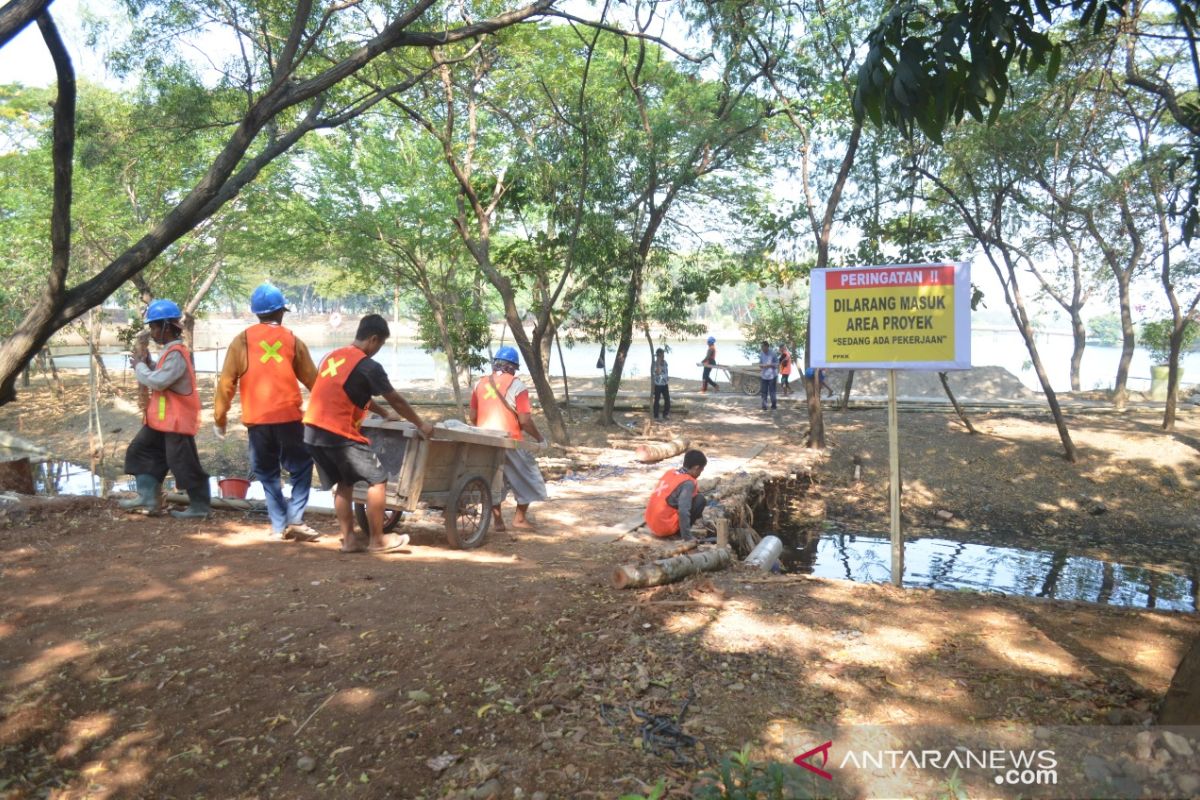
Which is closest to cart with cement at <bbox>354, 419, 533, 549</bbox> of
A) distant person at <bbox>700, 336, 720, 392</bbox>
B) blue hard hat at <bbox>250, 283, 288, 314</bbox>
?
blue hard hat at <bbox>250, 283, 288, 314</bbox>

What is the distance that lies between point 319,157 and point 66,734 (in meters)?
17.1

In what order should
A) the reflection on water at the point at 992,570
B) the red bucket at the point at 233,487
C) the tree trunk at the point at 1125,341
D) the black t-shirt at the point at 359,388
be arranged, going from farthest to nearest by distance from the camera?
the tree trunk at the point at 1125,341, the reflection on water at the point at 992,570, the red bucket at the point at 233,487, the black t-shirt at the point at 359,388

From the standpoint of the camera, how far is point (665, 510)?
7.56 m

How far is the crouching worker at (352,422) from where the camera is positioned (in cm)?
571

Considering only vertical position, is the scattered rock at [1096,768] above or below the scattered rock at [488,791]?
above

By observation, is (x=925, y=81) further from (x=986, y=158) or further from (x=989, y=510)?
(x=986, y=158)

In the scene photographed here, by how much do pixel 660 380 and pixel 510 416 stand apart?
462 inches

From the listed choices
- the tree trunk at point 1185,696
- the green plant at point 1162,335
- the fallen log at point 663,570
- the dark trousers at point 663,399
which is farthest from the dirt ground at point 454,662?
the green plant at point 1162,335

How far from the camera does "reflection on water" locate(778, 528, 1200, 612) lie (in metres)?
9.53

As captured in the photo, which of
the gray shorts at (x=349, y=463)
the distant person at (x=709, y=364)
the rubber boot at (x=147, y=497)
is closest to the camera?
the gray shorts at (x=349, y=463)

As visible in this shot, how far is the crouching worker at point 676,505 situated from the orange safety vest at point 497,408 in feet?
4.79

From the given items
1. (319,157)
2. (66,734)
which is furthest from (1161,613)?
(319,157)

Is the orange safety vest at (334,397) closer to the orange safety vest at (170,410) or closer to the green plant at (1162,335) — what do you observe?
the orange safety vest at (170,410)

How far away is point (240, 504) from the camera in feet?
24.4
